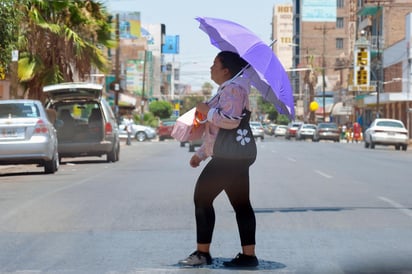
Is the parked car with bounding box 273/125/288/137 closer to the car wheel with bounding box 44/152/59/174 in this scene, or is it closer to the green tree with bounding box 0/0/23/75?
the car wheel with bounding box 44/152/59/174

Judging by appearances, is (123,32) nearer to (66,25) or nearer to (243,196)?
(66,25)

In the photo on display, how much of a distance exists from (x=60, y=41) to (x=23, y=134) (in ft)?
37.3

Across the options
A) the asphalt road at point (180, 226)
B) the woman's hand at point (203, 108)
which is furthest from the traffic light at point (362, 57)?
the woman's hand at point (203, 108)

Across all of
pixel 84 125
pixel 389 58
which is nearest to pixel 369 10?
pixel 389 58

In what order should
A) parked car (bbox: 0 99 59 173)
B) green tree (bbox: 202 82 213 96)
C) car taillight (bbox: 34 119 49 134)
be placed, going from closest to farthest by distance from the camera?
1. parked car (bbox: 0 99 59 173)
2. car taillight (bbox: 34 119 49 134)
3. green tree (bbox: 202 82 213 96)

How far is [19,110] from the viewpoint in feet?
70.9

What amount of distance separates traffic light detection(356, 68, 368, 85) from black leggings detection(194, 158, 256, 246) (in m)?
76.7

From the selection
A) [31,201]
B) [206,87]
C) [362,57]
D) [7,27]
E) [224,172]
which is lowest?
[31,201]

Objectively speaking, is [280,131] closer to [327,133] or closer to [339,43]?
[327,133]

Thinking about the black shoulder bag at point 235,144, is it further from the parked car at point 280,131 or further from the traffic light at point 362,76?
the parked car at point 280,131

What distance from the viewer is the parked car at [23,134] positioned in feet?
69.6

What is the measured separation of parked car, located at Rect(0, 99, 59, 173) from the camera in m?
21.2

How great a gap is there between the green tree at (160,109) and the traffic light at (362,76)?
4706 cm

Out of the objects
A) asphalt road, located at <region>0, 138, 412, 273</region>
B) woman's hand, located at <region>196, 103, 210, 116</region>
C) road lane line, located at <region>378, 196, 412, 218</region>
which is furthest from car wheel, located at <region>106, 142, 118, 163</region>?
woman's hand, located at <region>196, 103, 210, 116</region>
